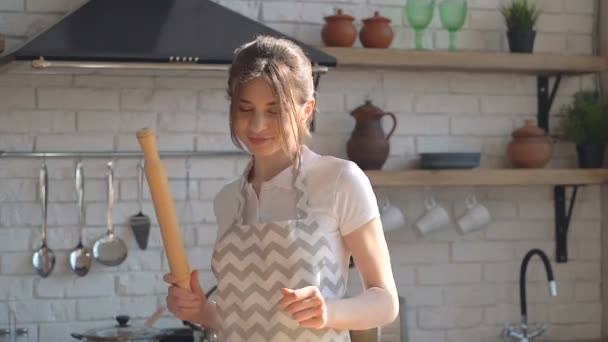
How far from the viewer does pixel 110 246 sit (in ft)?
9.62

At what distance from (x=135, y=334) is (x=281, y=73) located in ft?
4.44

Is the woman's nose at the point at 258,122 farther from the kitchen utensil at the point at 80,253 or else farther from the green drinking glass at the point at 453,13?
the green drinking glass at the point at 453,13

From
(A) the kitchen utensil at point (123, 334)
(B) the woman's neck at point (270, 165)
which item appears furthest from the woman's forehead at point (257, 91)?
(A) the kitchen utensil at point (123, 334)

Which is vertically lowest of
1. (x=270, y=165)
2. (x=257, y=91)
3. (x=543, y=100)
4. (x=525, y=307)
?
(x=525, y=307)

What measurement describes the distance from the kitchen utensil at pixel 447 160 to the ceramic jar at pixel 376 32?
0.36 meters

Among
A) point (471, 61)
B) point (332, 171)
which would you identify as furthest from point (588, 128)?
point (332, 171)

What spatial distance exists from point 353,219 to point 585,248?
2108 mm

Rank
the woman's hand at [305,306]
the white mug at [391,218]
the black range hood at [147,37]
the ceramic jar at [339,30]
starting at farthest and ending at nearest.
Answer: the white mug at [391,218] < the ceramic jar at [339,30] < the black range hood at [147,37] < the woman's hand at [305,306]

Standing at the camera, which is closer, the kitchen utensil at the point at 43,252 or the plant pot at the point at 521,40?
the kitchen utensil at the point at 43,252

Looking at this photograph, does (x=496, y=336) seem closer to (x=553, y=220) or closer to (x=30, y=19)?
(x=553, y=220)

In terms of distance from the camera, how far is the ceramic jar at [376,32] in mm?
3014

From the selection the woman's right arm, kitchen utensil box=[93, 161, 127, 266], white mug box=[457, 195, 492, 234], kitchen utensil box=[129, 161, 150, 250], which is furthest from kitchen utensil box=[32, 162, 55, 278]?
the woman's right arm

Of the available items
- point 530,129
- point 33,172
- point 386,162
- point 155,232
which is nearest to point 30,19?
point 33,172

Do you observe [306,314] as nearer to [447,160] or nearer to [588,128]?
[447,160]
